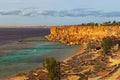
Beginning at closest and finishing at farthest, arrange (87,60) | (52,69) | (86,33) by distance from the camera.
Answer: (52,69) < (87,60) < (86,33)

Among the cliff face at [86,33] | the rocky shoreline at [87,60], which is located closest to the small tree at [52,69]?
the rocky shoreline at [87,60]

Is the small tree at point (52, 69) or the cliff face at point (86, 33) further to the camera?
the cliff face at point (86, 33)

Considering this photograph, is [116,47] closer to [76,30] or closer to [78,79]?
[78,79]

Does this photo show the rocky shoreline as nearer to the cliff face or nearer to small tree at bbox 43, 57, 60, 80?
the cliff face

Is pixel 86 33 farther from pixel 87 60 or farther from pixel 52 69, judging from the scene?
pixel 52 69

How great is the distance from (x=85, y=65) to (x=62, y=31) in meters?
94.9

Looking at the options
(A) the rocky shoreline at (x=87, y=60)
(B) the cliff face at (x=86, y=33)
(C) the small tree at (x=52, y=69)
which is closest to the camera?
(C) the small tree at (x=52, y=69)

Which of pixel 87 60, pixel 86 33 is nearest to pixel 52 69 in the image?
pixel 87 60

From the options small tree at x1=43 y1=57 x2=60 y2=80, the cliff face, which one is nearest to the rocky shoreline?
the cliff face

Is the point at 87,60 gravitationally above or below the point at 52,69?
below

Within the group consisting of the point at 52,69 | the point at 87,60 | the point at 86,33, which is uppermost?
the point at 52,69

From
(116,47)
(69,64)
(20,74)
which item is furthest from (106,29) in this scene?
(20,74)

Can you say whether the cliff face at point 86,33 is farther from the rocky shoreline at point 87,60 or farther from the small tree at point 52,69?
the small tree at point 52,69

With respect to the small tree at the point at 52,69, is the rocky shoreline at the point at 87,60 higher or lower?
lower
